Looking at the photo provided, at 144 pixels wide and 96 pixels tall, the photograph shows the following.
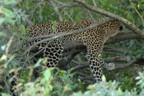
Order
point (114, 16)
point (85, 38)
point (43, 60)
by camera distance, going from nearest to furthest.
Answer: point (43, 60) → point (114, 16) → point (85, 38)

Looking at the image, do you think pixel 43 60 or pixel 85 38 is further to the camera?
pixel 85 38

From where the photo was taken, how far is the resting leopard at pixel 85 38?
9.22 metres

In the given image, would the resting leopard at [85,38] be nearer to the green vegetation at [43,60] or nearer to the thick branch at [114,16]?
the green vegetation at [43,60]

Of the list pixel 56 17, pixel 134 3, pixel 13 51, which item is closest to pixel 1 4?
pixel 13 51

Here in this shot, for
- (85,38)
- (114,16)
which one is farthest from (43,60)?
(85,38)

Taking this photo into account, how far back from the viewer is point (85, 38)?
31.3 ft

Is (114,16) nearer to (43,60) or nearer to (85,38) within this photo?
(43,60)

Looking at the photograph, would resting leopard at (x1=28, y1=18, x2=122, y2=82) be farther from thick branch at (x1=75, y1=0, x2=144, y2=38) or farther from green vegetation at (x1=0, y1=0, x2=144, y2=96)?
thick branch at (x1=75, y1=0, x2=144, y2=38)

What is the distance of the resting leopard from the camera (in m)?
9.22

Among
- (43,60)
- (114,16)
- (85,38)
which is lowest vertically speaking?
(85,38)

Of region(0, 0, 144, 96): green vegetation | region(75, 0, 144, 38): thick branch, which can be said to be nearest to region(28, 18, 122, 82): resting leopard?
region(0, 0, 144, 96): green vegetation

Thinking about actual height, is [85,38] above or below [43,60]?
below

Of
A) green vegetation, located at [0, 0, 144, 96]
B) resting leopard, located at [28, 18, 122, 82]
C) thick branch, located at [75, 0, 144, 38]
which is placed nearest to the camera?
green vegetation, located at [0, 0, 144, 96]

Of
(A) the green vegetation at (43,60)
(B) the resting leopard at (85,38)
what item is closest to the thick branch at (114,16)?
(A) the green vegetation at (43,60)
